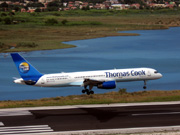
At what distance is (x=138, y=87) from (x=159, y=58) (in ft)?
132

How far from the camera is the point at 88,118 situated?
1716 inches

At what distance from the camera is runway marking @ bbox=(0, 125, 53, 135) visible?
3856cm

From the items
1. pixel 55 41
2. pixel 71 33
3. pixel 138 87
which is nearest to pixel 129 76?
pixel 138 87

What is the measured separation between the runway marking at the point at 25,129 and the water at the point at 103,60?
32.4 metres

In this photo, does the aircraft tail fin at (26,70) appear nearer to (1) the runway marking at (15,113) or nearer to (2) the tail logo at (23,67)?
(2) the tail logo at (23,67)

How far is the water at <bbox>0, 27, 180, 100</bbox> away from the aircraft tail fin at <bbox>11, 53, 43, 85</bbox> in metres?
5.82

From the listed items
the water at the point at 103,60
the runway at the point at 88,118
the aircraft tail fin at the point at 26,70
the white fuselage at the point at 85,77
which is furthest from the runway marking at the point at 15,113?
the water at the point at 103,60

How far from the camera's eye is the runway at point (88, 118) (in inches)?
1575

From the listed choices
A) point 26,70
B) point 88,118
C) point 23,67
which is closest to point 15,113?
point 88,118

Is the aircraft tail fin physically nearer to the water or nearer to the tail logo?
the tail logo

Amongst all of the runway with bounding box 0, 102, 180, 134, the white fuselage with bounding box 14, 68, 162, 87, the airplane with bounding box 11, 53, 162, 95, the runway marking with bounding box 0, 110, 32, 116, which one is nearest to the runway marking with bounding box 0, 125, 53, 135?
the runway with bounding box 0, 102, 180, 134

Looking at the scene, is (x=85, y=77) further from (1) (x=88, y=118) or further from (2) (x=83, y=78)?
(1) (x=88, y=118)

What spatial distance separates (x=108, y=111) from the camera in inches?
1858

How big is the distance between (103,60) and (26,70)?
5242 centimetres
